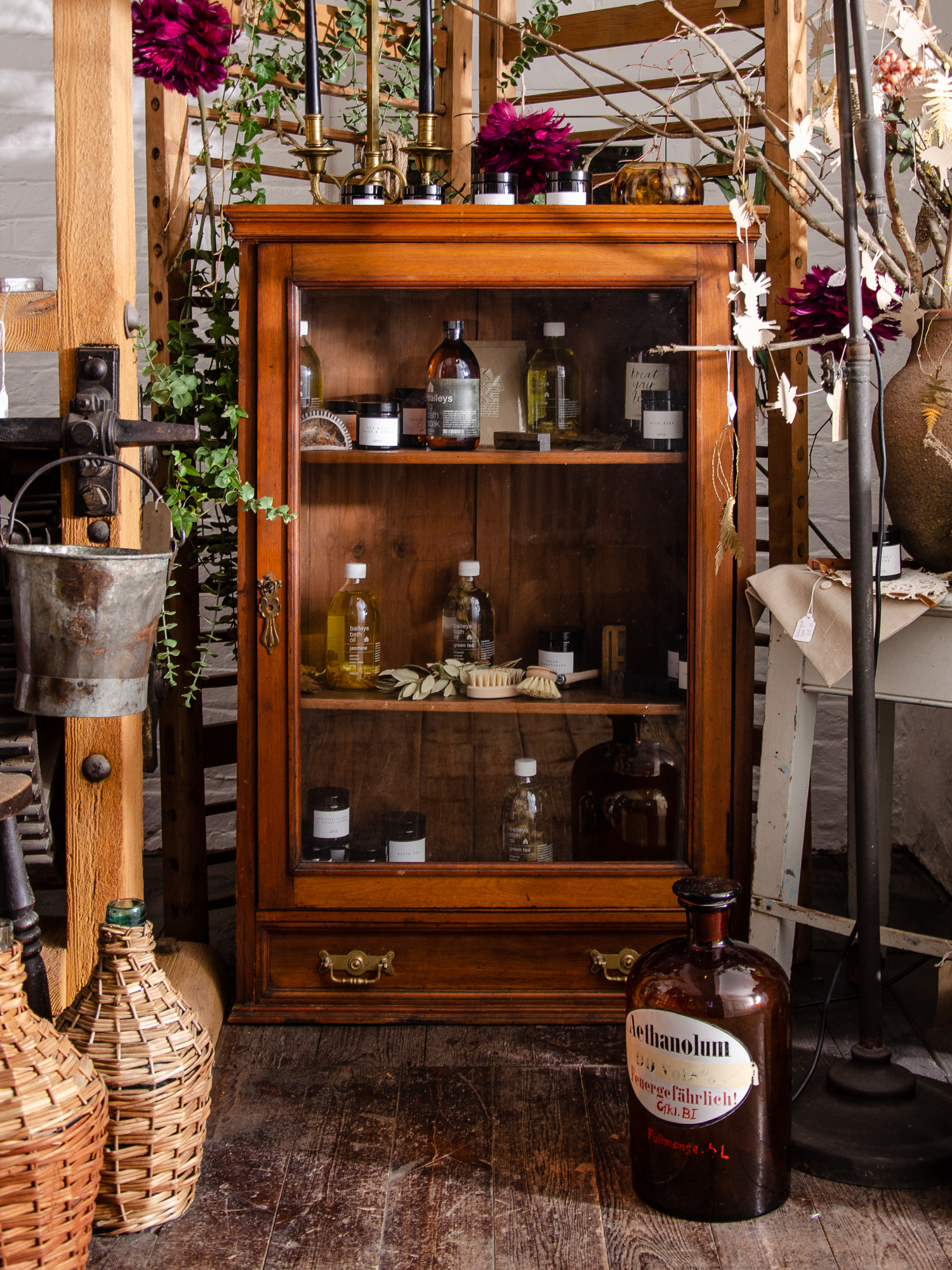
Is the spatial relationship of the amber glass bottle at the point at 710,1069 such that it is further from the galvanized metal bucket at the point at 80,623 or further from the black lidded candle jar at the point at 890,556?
the galvanized metal bucket at the point at 80,623

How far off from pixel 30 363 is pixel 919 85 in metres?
1.92

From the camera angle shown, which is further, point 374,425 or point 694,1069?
point 374,425

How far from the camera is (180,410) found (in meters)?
1.95

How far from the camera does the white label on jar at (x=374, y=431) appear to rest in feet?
6.55

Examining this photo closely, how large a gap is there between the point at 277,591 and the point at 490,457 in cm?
43

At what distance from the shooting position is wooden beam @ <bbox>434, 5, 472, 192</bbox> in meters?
2.26

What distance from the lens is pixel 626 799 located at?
2031 millimetres

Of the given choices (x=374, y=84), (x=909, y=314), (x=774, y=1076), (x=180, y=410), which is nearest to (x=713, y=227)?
(x=909, y=314)

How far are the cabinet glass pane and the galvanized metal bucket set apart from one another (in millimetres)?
549

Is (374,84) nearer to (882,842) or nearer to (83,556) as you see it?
(83,556)

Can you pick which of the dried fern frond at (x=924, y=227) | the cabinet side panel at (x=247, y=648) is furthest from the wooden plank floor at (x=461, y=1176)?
the dried fern frond at (x=924, y=227)

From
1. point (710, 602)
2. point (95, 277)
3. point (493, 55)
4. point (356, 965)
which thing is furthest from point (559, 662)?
point (493, 55)

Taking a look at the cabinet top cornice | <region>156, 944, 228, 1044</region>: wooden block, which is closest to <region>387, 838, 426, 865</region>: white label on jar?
<region>156, 944, 228, 1044</region>: wooden block

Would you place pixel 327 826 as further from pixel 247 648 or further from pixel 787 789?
pixel 787 789
